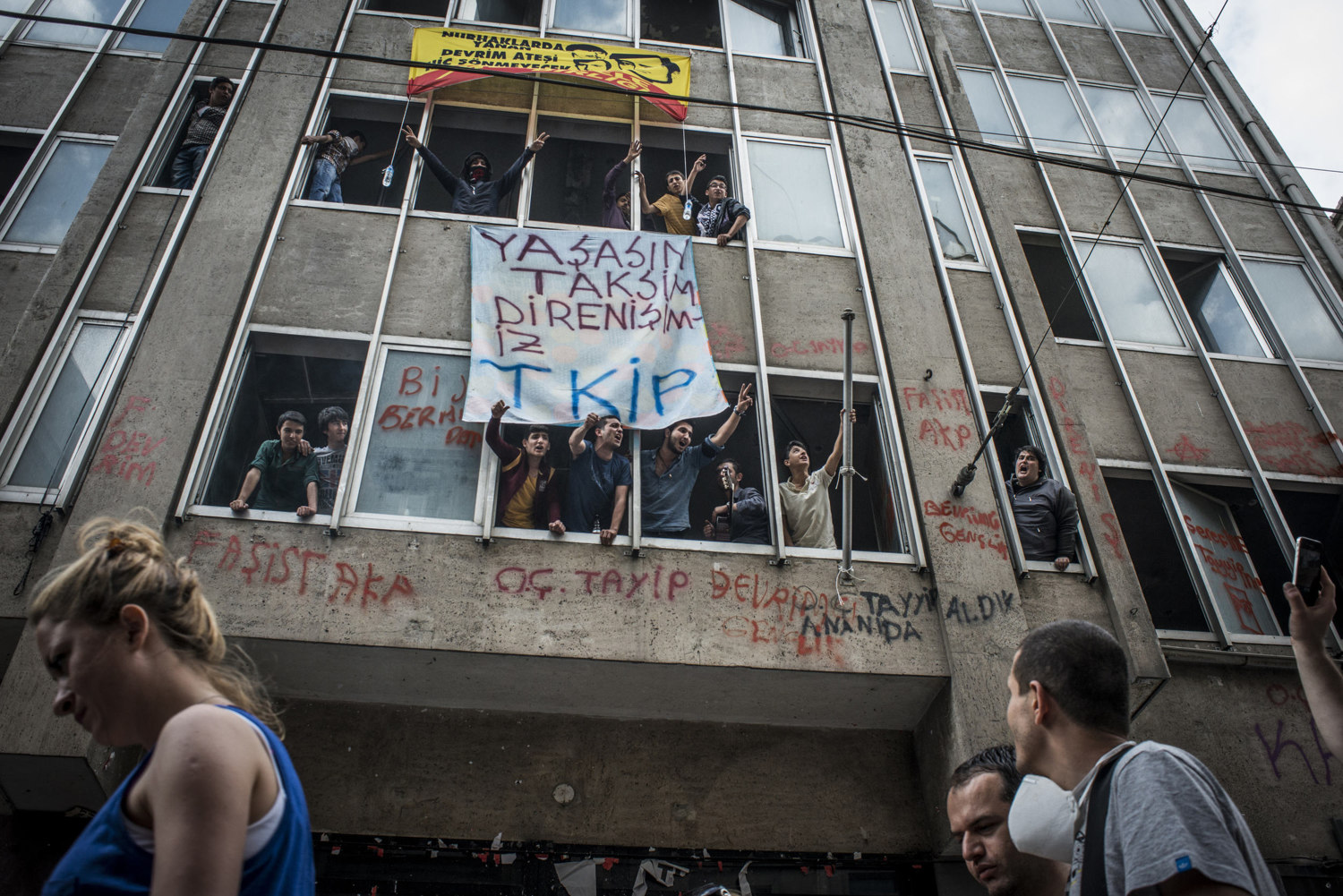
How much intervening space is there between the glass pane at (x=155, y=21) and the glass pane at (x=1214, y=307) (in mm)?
14050

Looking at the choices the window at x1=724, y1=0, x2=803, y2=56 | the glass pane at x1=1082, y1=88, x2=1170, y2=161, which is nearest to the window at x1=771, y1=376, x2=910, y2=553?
the window at x1=724, y1=0, x2=803, y2=56

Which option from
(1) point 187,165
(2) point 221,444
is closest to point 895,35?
(1) point 187,165

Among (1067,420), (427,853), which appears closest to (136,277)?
(427,853)

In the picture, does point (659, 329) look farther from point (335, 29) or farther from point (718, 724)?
point (335, 29)

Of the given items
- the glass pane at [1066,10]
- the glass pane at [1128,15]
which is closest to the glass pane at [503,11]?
the glass pane at [1066,10]

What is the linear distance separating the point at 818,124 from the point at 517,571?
7.47 meters

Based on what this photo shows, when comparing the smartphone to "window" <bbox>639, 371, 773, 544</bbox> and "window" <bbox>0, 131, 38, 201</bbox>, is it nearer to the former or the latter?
"window" <bbox>639, 371, 773, 544</bbox>

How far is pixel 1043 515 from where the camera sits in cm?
786

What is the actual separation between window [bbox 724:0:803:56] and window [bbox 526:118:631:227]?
2357 millimetres

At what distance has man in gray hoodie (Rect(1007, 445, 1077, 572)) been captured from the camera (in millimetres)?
7730

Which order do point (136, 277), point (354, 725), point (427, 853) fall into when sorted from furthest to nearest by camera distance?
point (136, 277) < point (354, 725) < point (427, 853)

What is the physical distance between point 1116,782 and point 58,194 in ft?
37.7

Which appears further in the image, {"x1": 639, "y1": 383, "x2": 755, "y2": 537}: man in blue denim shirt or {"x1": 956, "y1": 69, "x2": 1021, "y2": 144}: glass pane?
{"x1": 956, "y1": 69, "x2": 1021, "y2": 144}: glass pane

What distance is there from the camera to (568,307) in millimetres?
8477
